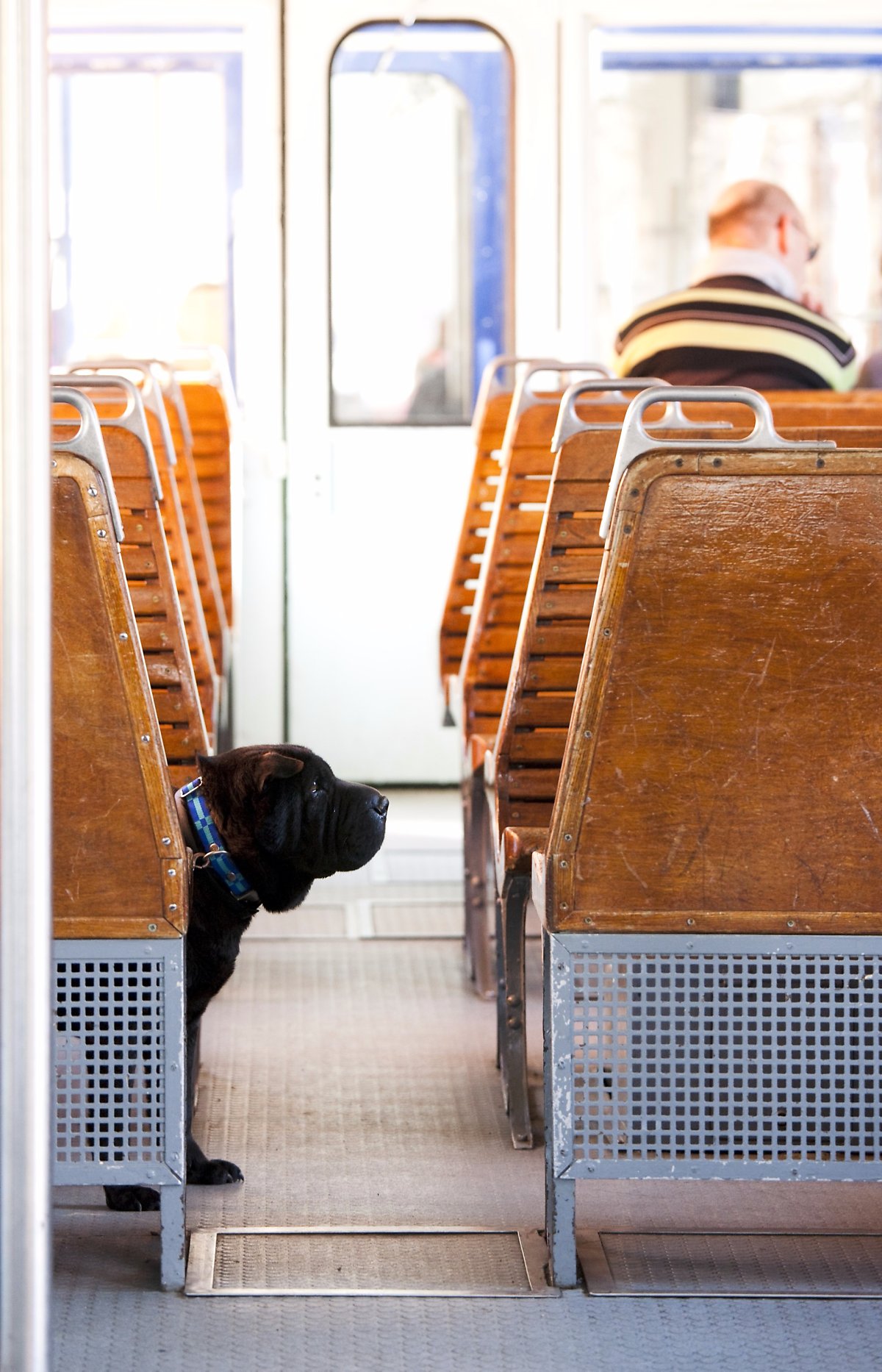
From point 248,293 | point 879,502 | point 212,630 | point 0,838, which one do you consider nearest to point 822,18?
point 248,293

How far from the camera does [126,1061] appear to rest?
230 cm

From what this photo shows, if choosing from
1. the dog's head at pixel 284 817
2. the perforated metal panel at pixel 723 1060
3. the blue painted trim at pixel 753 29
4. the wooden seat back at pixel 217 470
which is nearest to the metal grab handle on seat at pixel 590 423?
the dog's head at pixel 284 817

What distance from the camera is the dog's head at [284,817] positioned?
2.64 m

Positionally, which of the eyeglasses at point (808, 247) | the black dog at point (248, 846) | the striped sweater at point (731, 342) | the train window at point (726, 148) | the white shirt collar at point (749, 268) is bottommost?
the black dog at point (248, 846)

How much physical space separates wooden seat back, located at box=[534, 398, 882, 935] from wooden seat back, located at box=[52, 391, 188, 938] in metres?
0.55

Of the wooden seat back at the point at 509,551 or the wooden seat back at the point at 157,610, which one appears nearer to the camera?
the wooden seat back at the point at 157,610

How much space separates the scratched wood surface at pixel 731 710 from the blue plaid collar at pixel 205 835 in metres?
0.52

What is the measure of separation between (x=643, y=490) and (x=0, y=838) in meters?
1.06

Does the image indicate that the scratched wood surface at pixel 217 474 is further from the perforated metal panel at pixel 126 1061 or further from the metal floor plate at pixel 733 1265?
the metal floor plate at pixel 733 1265

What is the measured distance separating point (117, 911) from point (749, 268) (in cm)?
415

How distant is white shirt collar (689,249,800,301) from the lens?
5746mm

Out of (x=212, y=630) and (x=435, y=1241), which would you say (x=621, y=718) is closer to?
(x=435, y=1241)

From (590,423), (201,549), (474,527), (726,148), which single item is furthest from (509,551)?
(726,148)

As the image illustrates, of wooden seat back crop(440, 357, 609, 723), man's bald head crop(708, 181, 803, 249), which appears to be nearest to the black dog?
wooden seat back crop(440, 357, 609, 723)
